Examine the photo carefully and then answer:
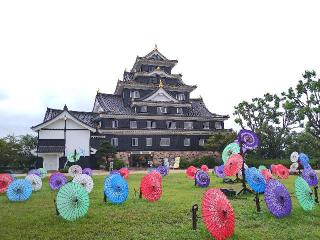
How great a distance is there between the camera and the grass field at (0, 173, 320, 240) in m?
9.26

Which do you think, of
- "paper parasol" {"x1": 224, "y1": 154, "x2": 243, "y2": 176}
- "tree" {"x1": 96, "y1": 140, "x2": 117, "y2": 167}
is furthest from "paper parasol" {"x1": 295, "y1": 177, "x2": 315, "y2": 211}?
"tree" {"x1": 96, "y1": 140, "x2": 117, "y2": 167}

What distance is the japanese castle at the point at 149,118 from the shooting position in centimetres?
4281

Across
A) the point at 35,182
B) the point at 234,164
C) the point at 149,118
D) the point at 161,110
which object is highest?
the point at 161,110

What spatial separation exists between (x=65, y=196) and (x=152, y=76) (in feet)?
125

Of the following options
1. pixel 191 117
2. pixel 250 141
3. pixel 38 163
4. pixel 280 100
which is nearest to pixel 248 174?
pixel 250 141

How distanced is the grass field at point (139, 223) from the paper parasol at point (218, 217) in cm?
50

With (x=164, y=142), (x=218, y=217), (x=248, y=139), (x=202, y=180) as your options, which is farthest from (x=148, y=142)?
(x=218, y=217)

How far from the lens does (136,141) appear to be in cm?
4412

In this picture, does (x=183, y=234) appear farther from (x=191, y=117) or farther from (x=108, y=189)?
(x=191, y=117)

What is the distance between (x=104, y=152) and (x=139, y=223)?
29767 millimetres

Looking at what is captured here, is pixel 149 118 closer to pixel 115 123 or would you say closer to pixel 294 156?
pixel 115 123

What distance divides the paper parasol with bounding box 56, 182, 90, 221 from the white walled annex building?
1050 inches

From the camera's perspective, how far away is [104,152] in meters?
39.5

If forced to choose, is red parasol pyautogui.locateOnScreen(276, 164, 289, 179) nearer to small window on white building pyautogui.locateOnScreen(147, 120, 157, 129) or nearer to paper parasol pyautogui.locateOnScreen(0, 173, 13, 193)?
paper parasol pyautogui.locateOnScreen(0, 173, 13, 193)
